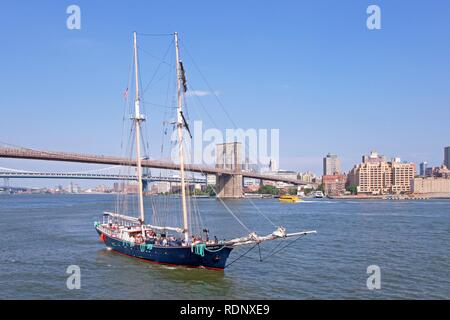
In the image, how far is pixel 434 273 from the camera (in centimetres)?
2159

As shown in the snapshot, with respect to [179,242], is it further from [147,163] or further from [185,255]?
[147,163]

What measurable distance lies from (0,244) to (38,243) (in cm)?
241

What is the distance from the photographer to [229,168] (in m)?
126

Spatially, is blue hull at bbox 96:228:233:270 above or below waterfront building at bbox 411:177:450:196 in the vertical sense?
above

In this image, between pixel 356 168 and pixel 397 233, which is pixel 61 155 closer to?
pixel 397 233

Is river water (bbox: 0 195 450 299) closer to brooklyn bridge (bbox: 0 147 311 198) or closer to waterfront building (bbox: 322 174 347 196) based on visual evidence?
brooklyn bridge (bbox: 0 147 311 198)

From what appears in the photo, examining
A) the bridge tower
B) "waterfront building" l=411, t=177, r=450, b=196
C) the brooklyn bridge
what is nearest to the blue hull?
the brooklyn bridge

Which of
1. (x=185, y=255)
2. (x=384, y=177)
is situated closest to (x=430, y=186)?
(x=384, y=177)

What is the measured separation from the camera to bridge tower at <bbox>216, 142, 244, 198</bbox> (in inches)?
4764

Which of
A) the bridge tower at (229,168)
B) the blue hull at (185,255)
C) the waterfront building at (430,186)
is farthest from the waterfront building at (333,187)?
the blue hull at (185,255)

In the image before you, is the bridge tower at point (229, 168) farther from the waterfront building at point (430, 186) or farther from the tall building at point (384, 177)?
the waterfront building at point (430, 186)

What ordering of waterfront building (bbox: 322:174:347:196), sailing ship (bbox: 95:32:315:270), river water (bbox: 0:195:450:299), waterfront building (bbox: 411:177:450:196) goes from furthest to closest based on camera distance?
waterfront building (bbox: 322:174:347:196) < waterfront building (bbox: 411:177:450:196) < sailing ship (bbox: 95:32:315:270) < river water (bbox: 0:195:450:299)

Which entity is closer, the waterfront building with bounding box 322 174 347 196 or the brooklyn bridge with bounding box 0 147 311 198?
the brooklyn bridge with bounding box 0 147 311 198
